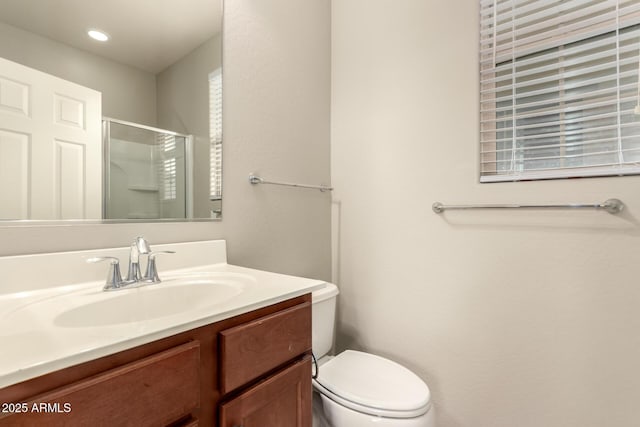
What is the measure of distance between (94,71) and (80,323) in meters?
0.75

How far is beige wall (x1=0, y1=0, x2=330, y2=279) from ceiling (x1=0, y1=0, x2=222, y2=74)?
12cm

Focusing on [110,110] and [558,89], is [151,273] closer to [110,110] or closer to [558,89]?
[110,110]

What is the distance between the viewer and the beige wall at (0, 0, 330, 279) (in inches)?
47.9

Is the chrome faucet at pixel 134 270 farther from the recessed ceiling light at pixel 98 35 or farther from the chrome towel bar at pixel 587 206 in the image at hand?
the chrome towel bar at pixel 587 206

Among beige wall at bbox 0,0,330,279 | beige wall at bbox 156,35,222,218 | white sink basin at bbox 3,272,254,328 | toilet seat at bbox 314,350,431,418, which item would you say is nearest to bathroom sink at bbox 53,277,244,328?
white sink basin at bbox 3,272,254,328

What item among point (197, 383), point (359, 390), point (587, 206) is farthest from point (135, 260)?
point (587, 206)

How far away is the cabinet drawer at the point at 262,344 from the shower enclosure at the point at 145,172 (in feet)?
1.96

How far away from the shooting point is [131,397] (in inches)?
19.3

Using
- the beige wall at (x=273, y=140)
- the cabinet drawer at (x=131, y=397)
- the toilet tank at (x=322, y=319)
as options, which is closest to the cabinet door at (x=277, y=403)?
the cabinet drawer at (x=131, y=397)

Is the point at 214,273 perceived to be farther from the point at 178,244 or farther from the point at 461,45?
the point at 461,45

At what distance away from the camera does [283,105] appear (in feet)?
4.71

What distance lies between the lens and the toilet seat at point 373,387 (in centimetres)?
99

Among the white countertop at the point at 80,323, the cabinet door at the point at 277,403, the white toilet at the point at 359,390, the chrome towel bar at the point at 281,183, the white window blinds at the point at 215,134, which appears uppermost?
the white window blinds at the point at 215,134

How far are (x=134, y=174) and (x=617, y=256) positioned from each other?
1627 millimetres
